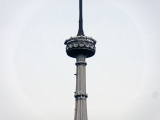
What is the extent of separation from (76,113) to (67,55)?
76.7 ft

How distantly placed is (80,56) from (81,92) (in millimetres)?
13853

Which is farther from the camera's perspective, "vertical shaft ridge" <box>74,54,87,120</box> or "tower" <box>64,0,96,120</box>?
"tower" <box>64,0,96,120</box>

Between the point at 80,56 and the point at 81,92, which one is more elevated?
the point at 80,56

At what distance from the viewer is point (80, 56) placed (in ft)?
393

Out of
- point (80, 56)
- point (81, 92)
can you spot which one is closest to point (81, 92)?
point (81, 92)

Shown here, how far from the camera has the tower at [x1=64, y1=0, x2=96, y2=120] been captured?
11144 centimetres

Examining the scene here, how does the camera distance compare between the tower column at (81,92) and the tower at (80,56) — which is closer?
the tower column at (81,92)

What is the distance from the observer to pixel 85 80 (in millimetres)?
116062

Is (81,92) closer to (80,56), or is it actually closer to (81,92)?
(81,92)

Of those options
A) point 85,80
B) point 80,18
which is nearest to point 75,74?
point 85,80

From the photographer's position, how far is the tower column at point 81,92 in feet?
362

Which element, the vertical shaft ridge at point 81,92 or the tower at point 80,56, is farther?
the tower at point 80,56

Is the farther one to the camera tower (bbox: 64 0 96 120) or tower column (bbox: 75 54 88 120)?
tower (bbox: 64 0 96 120)

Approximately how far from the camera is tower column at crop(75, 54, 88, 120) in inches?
4345
